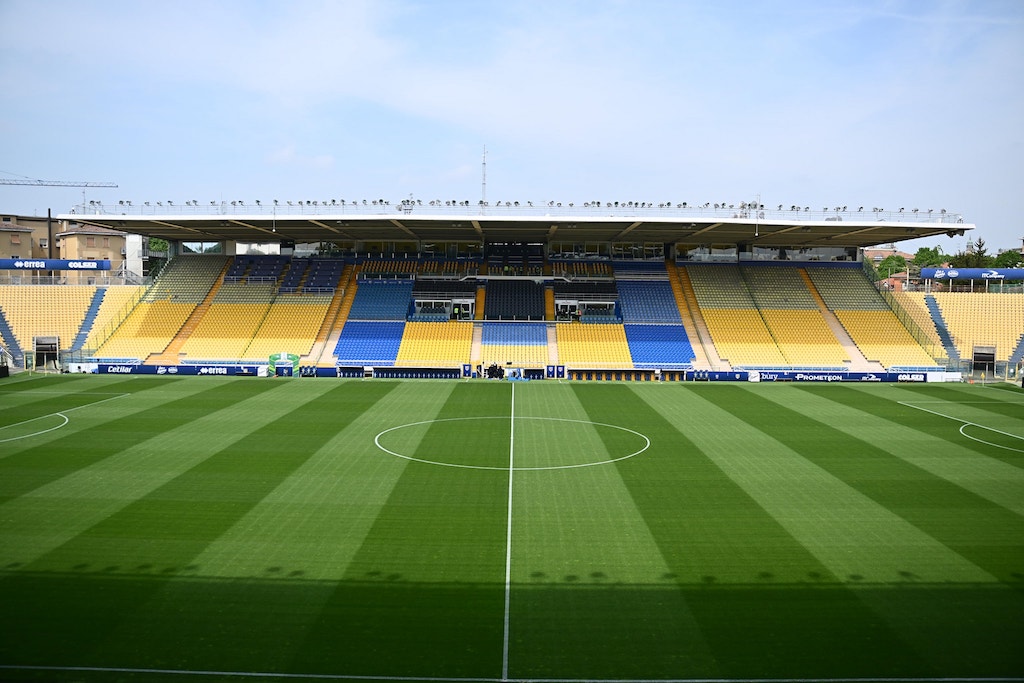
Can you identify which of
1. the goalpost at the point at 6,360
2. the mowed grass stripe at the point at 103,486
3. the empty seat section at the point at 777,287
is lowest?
the mowed grass stripe at the point at 103,486

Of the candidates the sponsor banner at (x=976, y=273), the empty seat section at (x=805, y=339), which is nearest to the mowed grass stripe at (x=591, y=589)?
the empty seat section at (x=805, y=339)

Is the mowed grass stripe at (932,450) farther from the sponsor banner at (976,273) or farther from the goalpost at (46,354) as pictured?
the goalpost at (46,354)

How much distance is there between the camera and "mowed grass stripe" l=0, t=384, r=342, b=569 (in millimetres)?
15500

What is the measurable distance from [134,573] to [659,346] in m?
37.5

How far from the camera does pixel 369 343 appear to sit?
47.2 m

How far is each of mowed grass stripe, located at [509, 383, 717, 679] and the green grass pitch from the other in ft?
0.18

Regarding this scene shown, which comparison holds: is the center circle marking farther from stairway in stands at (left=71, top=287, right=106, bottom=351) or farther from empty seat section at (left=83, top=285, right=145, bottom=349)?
stairway in stands at (left=71, top=287, right=106, bottom=351)

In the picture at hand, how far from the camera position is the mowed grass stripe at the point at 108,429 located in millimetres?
20391

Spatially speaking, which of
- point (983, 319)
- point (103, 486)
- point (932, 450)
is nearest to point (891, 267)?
point (983, 319)

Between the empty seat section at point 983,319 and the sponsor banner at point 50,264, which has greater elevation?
the sponsor banner at point 50,264

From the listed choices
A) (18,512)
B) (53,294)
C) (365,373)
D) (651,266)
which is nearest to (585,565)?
(18,512)

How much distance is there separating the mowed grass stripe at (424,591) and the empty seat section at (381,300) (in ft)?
103

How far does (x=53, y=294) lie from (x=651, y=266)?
44.2 m

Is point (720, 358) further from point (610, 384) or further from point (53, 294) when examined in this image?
point (53, 294)
